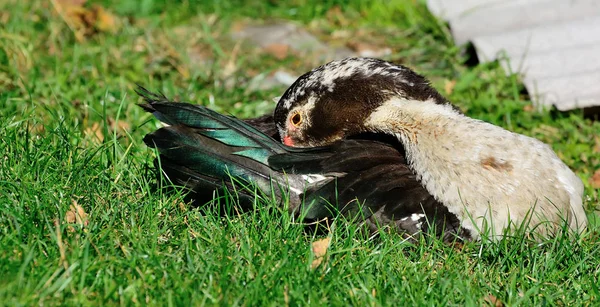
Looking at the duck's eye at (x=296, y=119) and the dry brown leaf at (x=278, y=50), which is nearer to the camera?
the duck's eye at (x=296, y=119)

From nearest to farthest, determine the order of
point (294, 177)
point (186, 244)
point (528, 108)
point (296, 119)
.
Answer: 1. point (186, 244)
2. point (294, 177)
3. point (296, 119)
4. point (528, 108)

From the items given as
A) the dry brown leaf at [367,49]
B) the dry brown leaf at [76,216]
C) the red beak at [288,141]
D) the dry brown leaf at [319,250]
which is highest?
the red beak at [288,141]

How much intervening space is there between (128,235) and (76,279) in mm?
448

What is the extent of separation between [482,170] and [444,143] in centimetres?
24

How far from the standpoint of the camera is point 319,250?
12.3 feet

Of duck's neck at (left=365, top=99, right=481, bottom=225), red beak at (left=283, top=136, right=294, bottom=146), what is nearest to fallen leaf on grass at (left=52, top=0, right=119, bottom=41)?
red beak at (left=283, top=136, right=294, bottom=146)

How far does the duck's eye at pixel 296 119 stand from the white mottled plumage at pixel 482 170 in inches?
16.3

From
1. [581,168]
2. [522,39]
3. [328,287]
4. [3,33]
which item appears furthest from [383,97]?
[3,33]

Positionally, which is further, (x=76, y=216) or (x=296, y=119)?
(x=296, y=119)

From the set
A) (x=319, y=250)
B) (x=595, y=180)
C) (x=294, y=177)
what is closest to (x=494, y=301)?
(x=319, y=250)

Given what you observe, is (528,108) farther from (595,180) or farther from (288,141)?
(288,141)

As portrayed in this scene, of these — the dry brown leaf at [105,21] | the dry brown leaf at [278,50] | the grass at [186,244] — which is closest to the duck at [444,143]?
the grass at [186,244]

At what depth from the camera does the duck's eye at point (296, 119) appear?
4.66 metres

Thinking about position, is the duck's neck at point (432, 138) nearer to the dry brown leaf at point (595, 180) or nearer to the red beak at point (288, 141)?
the red beak at point (288, 141)
